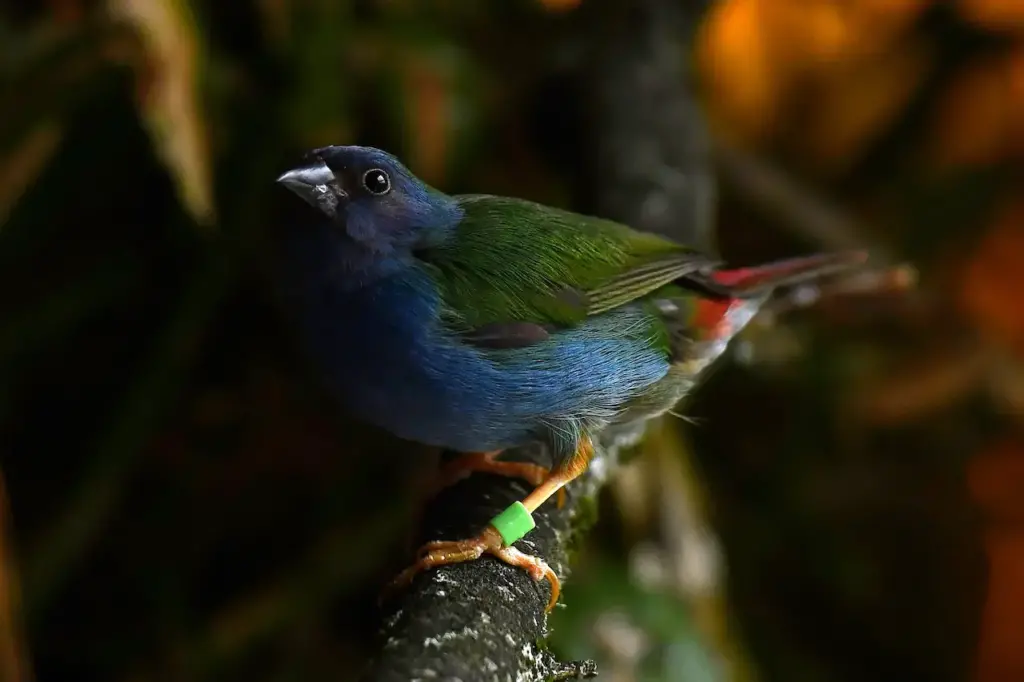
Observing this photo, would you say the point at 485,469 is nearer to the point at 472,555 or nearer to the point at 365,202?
the point at 472,555

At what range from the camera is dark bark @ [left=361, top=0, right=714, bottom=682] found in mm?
1001

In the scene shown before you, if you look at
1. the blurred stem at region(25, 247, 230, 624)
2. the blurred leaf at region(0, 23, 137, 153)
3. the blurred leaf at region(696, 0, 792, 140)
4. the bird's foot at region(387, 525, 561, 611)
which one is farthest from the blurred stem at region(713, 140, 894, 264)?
the bird's foot at region(387, 525, 561, 611)

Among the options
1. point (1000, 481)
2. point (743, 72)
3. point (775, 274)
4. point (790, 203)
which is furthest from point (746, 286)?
point (1000, 481)

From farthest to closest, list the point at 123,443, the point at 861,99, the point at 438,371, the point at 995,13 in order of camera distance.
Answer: the point at 861,99, the point at 995,13, the point at 123,443, the point at 438,371

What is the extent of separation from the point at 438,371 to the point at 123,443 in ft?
3.70

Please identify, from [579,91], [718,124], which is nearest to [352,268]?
[579,91]

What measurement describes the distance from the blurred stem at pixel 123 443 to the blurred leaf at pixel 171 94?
1.55 feet

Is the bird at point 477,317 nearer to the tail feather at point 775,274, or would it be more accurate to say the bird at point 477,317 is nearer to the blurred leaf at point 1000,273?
the tail feather at point 775,274

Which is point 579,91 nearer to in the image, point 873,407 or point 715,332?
point 715,332

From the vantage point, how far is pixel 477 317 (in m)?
1.26

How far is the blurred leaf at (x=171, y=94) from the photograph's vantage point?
5.25ft

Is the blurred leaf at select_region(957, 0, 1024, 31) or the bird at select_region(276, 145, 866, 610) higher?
the blurred leaf at select_region(957, 0, 1024, 31)

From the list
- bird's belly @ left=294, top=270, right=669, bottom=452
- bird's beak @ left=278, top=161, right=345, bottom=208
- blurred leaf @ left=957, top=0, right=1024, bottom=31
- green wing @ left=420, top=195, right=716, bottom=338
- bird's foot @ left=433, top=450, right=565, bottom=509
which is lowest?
bird's foot @ left=433, top=450, right=565, bottom=509

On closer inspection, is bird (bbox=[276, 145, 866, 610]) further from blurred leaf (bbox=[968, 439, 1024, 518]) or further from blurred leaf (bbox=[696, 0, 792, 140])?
blurred leaf (bbox=[968, 439, 1024, 518])
